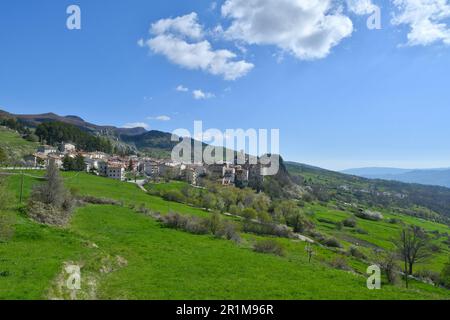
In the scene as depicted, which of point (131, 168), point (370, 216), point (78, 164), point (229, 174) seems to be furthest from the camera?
point (229, 174)

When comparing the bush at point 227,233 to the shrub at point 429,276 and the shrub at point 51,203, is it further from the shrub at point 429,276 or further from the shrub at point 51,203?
the shrub at point 429,276

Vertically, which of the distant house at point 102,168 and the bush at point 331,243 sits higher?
the distant house at point 102,168

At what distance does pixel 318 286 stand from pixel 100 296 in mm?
13848

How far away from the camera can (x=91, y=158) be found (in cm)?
13725

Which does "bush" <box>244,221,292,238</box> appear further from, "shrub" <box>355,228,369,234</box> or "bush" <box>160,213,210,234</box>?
"shrub" <box>355,228,369,234</box>

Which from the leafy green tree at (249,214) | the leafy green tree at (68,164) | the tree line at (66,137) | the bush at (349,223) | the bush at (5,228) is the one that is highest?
the tree line at (66,137)

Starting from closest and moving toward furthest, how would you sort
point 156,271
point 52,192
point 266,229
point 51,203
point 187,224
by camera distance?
1. point 156,271
2. point 51,203
3. point 52,192
4. point 187,224
5. point 266,229

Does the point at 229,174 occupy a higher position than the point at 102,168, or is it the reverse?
the point at 102,168

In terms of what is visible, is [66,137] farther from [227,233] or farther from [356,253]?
[356,253]

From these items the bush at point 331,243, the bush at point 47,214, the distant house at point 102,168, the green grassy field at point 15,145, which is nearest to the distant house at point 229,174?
the distant house at point 102,168

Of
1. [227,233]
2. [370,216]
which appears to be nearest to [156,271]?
[227,233]

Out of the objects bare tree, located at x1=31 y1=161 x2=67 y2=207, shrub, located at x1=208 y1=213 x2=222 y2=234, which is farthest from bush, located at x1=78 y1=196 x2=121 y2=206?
shrub, located at x1=208 y1=213 x2=222 y2=234
